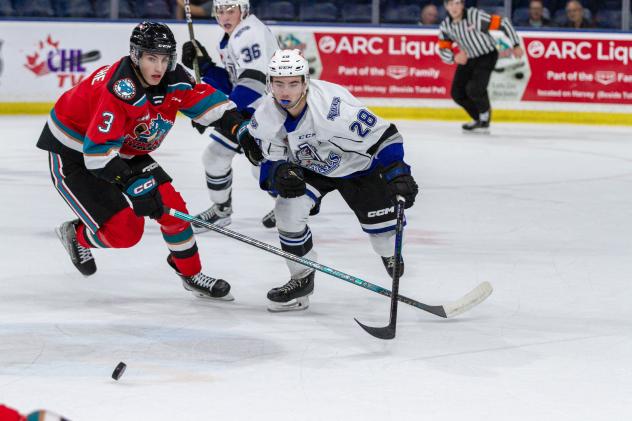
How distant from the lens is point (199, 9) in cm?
992

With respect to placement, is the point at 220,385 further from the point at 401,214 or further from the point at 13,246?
the point at 13,246

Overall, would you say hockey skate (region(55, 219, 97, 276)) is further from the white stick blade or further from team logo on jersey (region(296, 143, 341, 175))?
the white stick blade

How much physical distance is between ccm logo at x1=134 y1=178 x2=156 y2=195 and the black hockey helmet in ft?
1.20

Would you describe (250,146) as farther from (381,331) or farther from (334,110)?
(381,331)

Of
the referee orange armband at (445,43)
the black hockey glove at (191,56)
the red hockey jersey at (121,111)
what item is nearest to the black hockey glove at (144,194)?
the red hockey jersey at (121,111)

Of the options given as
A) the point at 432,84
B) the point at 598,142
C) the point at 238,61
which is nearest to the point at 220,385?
the point at 238,61

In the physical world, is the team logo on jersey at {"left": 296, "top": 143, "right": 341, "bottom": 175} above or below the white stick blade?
above

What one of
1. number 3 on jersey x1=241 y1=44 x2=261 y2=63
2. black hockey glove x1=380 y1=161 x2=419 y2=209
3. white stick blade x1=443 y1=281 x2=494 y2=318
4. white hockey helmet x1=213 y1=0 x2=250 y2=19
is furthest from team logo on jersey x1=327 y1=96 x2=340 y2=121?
white hockey helmet x1=213 y1=0 x2=250 y2=19

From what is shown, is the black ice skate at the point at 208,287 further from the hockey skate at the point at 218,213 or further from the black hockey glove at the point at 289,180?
the hockey skate at the point at 218,213

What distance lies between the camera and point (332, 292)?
3865 mm

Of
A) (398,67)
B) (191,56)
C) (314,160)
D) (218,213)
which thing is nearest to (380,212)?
(314,160)

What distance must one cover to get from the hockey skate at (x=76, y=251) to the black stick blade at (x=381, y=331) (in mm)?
1201

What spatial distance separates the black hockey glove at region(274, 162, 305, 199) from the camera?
11.0ft

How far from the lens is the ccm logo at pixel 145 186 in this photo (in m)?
3.37
